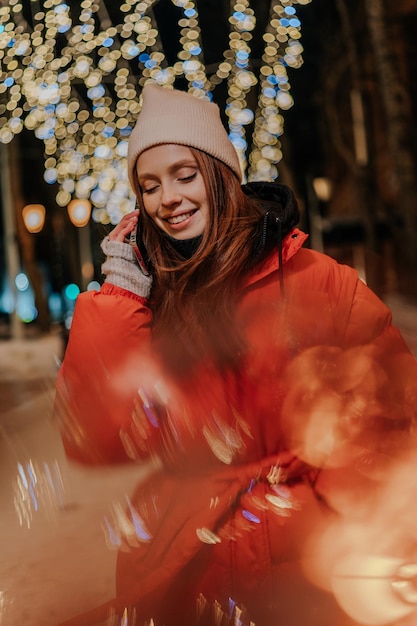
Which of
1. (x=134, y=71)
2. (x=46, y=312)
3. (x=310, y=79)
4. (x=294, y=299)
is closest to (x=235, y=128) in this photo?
(x=134, y=71)

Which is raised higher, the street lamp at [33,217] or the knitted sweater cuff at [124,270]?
the knitted sweater cuff at [124,270]

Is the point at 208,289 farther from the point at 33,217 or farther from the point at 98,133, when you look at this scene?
the point at 33,217

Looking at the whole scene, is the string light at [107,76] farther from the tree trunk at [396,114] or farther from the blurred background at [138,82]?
the tree trunk at [396,114]

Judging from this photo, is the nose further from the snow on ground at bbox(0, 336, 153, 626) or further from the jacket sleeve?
the snow on ground at bbox(0, 336, 153, 626)

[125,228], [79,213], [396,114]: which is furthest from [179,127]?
[79,213]

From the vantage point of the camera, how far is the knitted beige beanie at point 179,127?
8.09 ft

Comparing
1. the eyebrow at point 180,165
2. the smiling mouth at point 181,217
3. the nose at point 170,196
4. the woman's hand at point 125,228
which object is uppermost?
the eyebrow at point 180,165

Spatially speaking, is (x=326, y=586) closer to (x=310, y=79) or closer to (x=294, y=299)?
(x=294, y=299)

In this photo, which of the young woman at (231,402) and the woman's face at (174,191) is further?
the woman's face at (174,191)

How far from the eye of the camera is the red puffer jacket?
205cm

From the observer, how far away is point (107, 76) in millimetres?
8320

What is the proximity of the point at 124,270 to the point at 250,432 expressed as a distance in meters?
0.63

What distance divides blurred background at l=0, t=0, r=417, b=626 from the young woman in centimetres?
32

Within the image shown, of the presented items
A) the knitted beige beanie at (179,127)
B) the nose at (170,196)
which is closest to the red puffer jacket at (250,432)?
the nose at (170,196)
